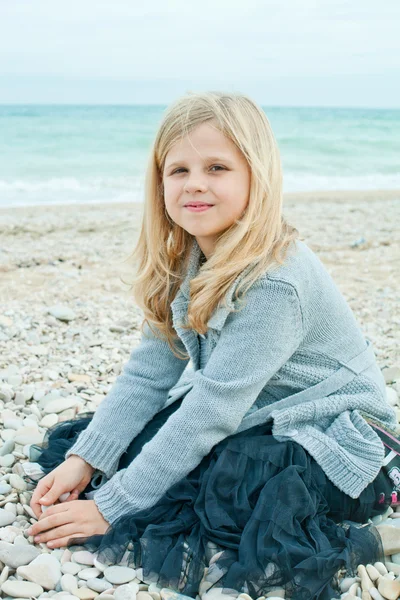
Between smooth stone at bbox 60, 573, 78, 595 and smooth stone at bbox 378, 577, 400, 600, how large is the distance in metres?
0.83

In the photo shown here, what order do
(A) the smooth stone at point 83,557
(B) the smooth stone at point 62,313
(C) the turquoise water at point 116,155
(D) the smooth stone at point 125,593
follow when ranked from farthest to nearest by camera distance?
(C) the turquoise water at point 116,155
(B) the smooth stone at point 62,313
(A) the smooth stone at point 83,557
(D) the smooth stone at point 125,593

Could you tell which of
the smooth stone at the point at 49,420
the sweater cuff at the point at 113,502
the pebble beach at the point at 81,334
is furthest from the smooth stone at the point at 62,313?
the sweater cuff at the point at 113,502

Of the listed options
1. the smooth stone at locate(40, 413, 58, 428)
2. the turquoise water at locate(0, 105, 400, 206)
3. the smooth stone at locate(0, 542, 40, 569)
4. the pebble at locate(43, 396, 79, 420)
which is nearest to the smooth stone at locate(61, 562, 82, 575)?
the smooth stone at locate(0, 542, 40, 569)

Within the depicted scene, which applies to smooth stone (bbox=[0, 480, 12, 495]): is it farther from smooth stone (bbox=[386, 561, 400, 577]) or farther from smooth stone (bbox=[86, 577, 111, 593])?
smooth stone (bbox=[386, 561, 400, 577])

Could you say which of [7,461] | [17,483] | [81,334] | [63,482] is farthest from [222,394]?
[81,334]

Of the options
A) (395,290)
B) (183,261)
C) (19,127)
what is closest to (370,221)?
(395,290)

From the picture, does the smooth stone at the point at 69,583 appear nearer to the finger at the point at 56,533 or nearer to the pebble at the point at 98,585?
the pebble at the point at 98,585

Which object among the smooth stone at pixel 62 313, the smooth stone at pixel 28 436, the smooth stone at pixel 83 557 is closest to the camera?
the smooth stone at pixel 83 557

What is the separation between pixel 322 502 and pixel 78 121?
28.5 m

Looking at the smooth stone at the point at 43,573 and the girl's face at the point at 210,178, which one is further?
the girl's face at the point at 210,178

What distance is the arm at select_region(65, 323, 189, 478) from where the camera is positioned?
2.39m

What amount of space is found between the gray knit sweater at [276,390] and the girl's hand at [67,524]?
0.04m

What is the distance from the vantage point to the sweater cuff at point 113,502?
2.10 m

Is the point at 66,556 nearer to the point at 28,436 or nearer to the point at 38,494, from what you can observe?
the point at 38,494
